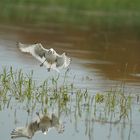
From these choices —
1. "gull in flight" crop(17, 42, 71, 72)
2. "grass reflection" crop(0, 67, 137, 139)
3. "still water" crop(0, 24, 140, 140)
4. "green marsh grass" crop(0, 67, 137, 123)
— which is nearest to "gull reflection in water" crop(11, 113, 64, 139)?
"still water" crop(0, 24, 140, 140)

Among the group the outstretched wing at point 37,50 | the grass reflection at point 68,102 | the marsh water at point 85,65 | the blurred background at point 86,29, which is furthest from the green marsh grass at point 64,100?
the blurred background at point 86,29

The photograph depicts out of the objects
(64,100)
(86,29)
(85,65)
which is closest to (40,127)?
(64,100)

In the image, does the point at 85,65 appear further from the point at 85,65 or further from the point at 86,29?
the point at 86,29

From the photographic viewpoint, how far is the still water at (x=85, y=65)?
30.0ft

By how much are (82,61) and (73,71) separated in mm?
1941

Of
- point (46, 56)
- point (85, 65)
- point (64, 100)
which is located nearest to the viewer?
point (64, 100)

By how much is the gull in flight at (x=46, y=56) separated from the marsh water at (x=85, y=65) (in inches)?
38.3

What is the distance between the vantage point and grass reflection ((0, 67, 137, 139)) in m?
9.80

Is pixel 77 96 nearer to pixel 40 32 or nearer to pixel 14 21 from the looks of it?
pixel 40 32

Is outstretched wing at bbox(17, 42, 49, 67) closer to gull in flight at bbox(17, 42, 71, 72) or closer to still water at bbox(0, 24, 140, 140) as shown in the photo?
gull in flight at bbox(17, 42, 71, 72)

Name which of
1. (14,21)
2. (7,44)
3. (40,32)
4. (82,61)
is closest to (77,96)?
(82,61)

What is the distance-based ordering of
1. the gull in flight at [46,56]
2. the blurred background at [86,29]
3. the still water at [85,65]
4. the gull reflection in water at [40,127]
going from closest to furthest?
the gull reflection in water at [40,127] → the still water at [85,65] → the gull in flight at [46,56] → the blurred background at [86,29]

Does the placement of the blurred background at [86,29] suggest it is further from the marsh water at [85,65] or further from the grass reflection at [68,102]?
the grass reflection at [68,102]

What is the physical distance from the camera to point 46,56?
35.0 feet
